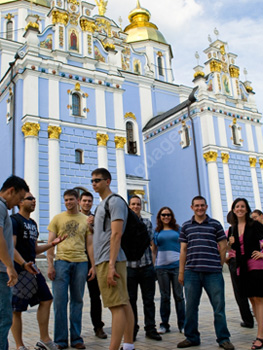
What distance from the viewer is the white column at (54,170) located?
17203mm

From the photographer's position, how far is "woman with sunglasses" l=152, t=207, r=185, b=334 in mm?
5961

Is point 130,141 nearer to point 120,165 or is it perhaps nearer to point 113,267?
point 120,165

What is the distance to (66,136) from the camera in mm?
18500

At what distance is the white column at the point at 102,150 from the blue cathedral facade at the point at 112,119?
0.16 feet

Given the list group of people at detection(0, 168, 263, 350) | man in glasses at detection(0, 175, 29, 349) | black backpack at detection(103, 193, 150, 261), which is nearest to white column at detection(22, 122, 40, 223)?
group of people at detection(0, 168, 263, 350)

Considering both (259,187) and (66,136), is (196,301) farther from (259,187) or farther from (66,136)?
(259,187)

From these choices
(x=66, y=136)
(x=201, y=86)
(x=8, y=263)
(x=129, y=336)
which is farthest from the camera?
(x=201, y=86)

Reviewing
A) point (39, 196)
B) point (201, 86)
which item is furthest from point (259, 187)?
point (39, 196)

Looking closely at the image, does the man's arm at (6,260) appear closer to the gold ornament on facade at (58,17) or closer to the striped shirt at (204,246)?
the striped shirt at (204,246)

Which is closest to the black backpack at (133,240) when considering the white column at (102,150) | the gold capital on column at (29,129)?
the gold capital on column at (29,129)

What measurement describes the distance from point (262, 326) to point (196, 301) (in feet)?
2.72

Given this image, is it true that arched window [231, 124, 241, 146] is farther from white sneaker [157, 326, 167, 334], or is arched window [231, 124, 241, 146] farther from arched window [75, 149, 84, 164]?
white sneaker [157, 326, 167, 334]

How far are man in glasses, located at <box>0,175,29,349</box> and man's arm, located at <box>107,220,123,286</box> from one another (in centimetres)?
95

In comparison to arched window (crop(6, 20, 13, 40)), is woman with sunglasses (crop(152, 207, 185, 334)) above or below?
below
